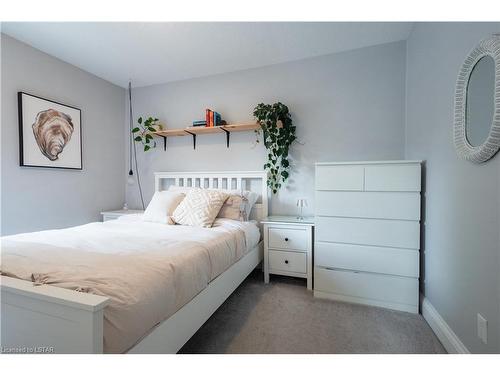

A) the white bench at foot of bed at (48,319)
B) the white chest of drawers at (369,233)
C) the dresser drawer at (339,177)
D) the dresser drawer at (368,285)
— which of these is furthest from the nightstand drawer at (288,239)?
the white bench at foot of bed at (48,319)

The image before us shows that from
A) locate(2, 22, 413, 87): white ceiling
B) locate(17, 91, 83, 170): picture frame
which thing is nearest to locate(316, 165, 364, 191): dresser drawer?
locate(2, 22, 413, 87): white ceiling

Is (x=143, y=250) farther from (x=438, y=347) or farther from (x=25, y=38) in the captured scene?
(x=25, y=38)

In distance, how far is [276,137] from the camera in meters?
2.47

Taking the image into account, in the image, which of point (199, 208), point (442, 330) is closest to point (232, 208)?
point (199, 208)

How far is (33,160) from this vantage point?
89.0 inches

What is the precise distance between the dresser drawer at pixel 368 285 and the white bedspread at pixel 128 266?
849 millimetres

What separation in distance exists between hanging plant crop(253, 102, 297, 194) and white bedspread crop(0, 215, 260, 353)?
3.41ft

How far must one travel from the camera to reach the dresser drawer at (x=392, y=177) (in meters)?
1.79

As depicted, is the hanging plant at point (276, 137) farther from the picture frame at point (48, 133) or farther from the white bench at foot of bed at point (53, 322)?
the picture frame at point (48, 133)

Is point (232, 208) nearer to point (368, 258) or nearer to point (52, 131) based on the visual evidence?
point (368, 258)

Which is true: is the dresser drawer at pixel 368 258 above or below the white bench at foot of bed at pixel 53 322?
below

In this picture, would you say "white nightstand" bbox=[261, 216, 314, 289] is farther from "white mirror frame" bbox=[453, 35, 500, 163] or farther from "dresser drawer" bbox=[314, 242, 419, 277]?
"white mirror frame" bbox=[453, 35, 500, 163]
